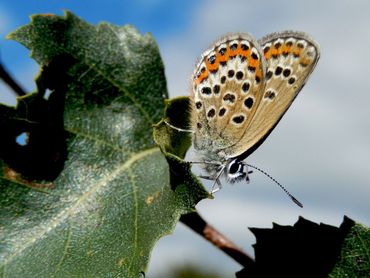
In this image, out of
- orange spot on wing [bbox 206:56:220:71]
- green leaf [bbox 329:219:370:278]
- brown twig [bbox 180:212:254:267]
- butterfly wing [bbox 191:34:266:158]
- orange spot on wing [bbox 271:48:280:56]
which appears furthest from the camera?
→ orange spot on wing [bbox 206:56:220:71]

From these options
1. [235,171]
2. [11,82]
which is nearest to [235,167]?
[235,171]

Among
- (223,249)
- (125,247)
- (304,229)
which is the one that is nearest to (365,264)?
(304,229)

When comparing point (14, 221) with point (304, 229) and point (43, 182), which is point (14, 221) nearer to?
point (43, 182)

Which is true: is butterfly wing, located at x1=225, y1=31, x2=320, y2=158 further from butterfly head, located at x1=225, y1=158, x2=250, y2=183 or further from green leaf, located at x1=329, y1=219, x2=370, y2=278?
green leaf, located at x1=329, y1=219, x2=370, y2=278

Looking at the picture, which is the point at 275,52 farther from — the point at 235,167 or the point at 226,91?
the point at 235,167

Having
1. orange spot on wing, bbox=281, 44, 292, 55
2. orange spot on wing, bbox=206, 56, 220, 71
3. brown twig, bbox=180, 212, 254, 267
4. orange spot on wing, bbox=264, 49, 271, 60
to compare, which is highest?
orange spot on wing, bbox=281, 44, 292, 55

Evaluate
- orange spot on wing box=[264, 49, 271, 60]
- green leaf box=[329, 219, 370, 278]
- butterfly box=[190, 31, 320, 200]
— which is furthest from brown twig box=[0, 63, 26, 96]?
green leaf box=[329, 219, 370, 278]

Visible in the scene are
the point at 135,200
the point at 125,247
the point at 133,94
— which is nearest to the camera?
the point at 125,247
